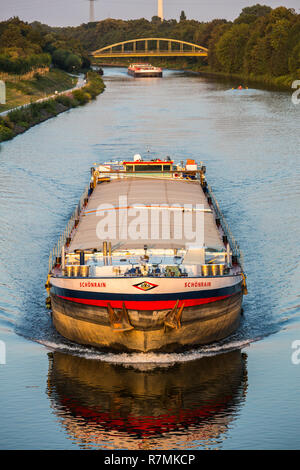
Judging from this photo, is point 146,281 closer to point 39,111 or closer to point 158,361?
point 158,361

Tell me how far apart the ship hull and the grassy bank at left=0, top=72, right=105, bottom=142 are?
54.2 meters

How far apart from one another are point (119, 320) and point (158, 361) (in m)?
1.83

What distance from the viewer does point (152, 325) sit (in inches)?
1016

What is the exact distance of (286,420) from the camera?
2283cm

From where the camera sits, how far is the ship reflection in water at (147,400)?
73.4 feet

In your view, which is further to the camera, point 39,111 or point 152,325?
point 39,111

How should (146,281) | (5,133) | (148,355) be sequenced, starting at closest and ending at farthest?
(146,281) → (148,355) → (5,133)

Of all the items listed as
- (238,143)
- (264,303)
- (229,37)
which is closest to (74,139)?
(238,143)

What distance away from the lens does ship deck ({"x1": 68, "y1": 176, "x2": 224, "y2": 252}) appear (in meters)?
30.2

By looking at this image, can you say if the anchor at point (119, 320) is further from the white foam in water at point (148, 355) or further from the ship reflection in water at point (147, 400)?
the ship reflection in water at point (147, 400)

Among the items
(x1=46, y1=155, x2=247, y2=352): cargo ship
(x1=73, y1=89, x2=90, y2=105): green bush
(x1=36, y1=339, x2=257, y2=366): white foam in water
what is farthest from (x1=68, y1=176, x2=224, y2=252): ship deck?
(x1=73, y1=89, x2=90, y2=105): green bush

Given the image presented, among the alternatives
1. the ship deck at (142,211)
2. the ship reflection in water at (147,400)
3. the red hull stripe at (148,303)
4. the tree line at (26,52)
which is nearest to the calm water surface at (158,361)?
the ship reflection in water at (147,400)

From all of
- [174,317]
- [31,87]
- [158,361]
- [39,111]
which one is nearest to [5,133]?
[39,111]

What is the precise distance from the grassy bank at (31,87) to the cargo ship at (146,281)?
65.2 meters
